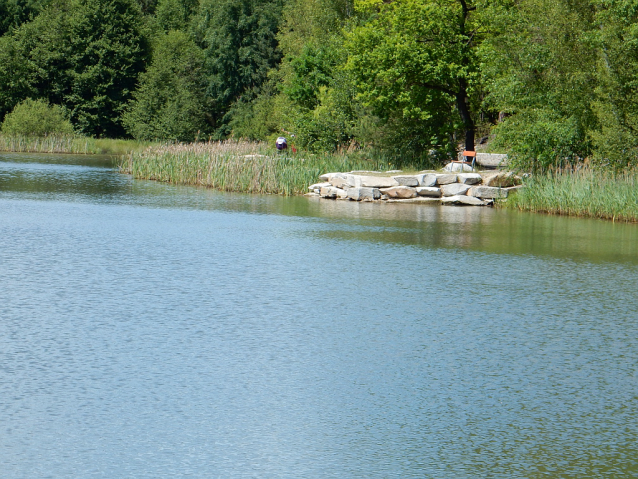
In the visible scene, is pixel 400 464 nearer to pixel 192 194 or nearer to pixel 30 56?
pixel 192 194

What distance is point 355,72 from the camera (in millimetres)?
30797

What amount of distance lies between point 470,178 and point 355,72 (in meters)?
7.04

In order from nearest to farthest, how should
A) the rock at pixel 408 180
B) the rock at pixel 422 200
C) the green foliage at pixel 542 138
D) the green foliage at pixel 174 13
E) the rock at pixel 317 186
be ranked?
the green foliage at pixel 542 138 → the rock at pixel 422 200 → the rock at pixel 408 180 → the rock at pixel 317 186 → the green foliage at pixel 174 13

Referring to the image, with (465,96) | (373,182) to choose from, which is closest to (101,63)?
(465,96)

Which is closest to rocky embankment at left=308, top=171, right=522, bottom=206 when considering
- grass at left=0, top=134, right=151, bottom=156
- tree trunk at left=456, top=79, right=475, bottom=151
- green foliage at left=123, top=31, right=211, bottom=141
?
tree trunk at left=456, top=79, right=475, bottom=151

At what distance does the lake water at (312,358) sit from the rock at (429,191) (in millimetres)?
10676

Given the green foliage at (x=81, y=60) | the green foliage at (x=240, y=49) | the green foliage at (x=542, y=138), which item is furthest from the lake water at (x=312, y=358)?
the green foliage at (x=81, y=60)

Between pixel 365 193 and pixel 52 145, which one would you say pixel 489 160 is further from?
pixel 52 145

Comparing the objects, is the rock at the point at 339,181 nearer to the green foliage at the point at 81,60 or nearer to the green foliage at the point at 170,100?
the green foliage at the point at 170,100

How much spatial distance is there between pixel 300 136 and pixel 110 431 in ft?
108

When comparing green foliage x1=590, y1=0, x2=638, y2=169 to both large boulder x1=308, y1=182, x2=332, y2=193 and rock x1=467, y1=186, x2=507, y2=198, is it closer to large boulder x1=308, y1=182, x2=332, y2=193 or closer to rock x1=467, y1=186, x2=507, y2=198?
rock x1=467, y1=186, x2=507, y2=198

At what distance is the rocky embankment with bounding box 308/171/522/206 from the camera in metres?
25.6

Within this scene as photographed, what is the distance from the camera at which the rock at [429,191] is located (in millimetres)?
26062

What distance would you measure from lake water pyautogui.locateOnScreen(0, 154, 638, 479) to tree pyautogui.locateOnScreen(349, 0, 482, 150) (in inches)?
572
